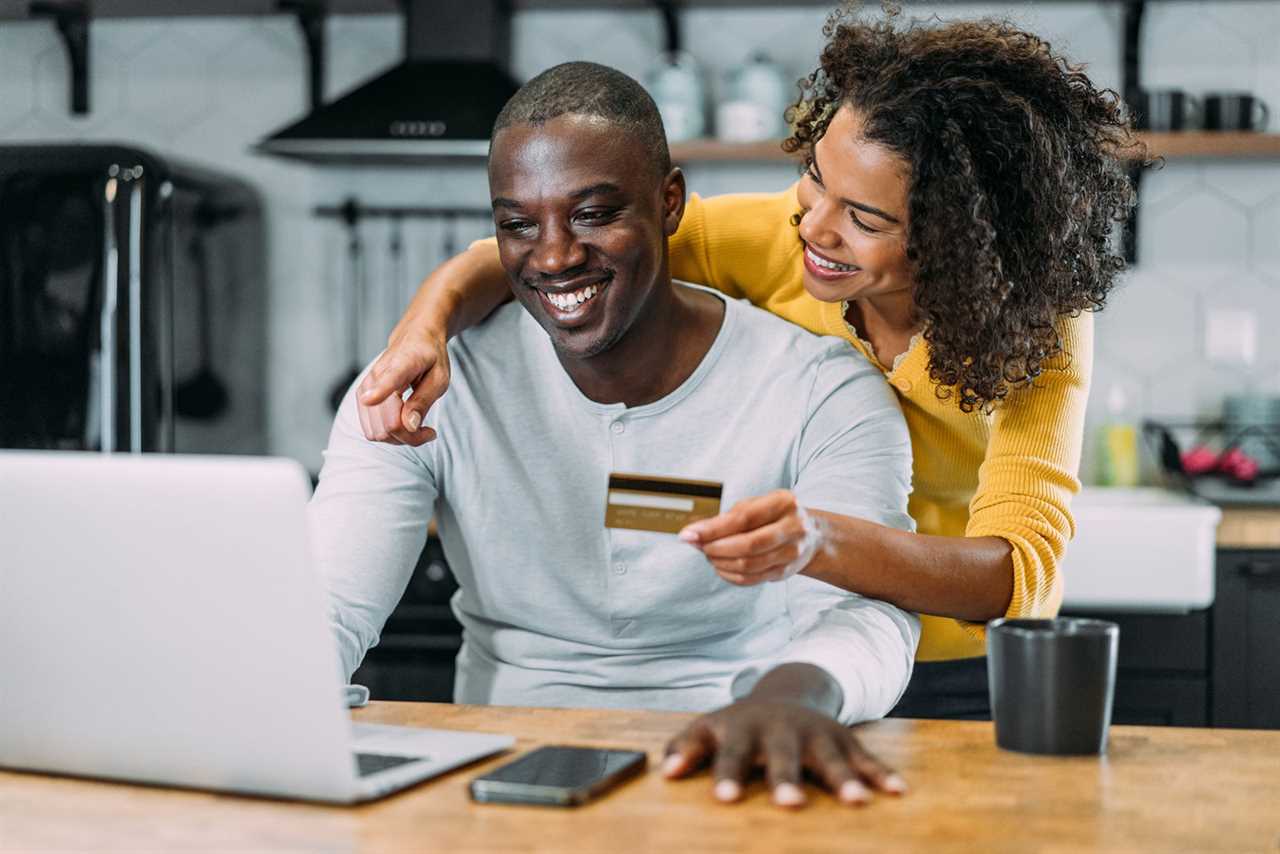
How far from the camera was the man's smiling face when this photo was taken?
4.80 ft

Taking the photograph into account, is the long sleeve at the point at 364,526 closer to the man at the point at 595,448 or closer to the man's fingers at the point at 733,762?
the man at the point at 595,448

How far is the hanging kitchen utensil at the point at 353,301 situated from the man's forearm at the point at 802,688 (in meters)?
2.45

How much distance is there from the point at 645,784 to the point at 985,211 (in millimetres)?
787

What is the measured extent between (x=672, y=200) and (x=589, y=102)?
0.17 m

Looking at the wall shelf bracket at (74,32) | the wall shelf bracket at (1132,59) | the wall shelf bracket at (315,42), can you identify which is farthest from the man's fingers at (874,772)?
the wall shelf bracket at (74,32)

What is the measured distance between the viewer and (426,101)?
118 inches

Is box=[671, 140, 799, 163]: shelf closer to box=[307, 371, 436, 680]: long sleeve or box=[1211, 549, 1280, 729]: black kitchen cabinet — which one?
box=[1211, 549, 1280, 729]: black kitchen cabinet

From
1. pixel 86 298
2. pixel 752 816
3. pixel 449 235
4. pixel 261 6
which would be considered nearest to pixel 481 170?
pixel 449 235

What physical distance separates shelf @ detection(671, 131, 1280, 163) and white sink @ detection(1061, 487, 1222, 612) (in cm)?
75

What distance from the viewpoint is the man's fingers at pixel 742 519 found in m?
1.04

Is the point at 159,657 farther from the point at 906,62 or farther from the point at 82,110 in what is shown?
the point at 82,110

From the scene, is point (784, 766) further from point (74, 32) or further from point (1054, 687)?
point (74, 32)

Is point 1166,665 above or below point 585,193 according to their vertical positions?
below

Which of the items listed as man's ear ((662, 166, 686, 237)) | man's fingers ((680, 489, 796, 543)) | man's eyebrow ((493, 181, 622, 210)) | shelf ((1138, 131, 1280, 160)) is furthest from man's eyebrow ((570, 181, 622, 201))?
shelf ((1138, 131, 1280, 160))
